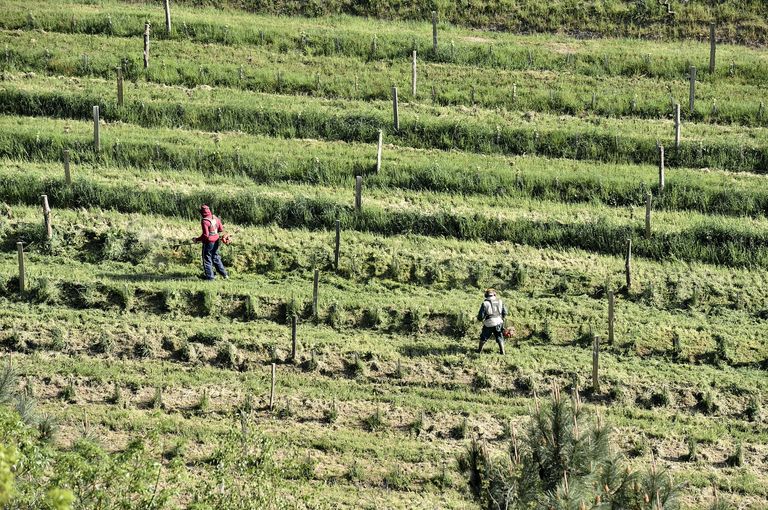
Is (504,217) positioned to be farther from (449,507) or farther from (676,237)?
(449,507)

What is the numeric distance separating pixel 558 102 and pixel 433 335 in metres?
12.8

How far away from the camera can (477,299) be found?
3106cm

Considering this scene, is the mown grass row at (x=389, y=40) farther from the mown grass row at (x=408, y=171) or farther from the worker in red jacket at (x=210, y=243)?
the worker in red jacket at (x=210, y=243)

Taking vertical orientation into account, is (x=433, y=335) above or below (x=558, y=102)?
below

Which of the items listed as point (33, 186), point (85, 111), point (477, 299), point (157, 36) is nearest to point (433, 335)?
point (477, 299)

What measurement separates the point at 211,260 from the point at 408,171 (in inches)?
275

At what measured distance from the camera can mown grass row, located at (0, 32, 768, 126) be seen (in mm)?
40062

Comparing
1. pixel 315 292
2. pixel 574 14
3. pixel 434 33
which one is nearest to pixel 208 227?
pixel 315 292

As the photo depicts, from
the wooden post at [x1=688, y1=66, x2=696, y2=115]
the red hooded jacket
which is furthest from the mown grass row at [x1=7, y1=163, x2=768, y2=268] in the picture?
the wooden post at [x1=688, y1=66, x2=696, y2=115]

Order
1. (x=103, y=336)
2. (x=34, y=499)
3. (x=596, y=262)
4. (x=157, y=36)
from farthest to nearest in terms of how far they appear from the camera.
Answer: (x=157, y=36) < (x=596, y=262) < (x=103, y=336) < (x=34, y=499)

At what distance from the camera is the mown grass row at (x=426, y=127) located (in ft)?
124

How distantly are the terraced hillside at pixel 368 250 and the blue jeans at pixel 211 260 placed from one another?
52 centimetres

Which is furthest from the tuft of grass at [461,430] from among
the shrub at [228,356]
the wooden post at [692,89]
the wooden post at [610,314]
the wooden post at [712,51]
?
the wooden post at [712,51]

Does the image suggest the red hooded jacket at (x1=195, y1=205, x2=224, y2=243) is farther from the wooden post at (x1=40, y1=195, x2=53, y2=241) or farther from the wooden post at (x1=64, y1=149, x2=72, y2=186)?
the wooden post at (x1=64, y1=149, x2=72, y2=186)
